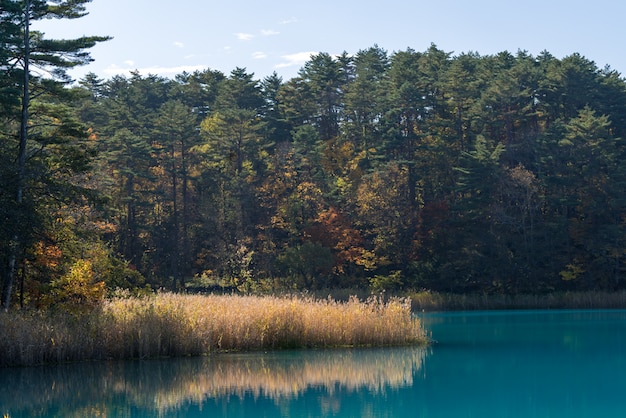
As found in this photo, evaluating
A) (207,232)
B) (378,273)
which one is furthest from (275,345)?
(207,232)

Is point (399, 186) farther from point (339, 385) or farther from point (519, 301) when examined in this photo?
point (339, 385)

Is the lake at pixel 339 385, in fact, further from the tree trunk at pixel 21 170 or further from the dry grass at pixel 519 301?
the dry grass at pixel 519 301

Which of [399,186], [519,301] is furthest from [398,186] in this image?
[519,301]

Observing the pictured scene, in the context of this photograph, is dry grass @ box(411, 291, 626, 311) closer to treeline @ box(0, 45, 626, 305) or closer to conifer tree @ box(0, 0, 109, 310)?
treeline @ box(0, 45, 626, 305)

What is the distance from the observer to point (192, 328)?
19.8 m

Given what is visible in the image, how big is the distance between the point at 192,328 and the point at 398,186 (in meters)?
33.7

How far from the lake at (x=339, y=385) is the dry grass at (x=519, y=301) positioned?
65.2 feet

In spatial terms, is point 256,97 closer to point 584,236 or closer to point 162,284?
point 162,284

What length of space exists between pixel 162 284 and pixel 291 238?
8.85 m

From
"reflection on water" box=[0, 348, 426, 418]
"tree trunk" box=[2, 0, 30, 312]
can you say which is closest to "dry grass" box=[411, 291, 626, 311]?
"reflection on water" box=[0, 348, 426, 418]

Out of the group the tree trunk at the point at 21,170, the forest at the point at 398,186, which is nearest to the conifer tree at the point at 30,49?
the tree trunk at the point at 21,170

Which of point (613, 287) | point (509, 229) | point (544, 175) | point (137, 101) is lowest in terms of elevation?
point (613, 287)

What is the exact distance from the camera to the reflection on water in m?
13.8

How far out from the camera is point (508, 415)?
43.1ft
